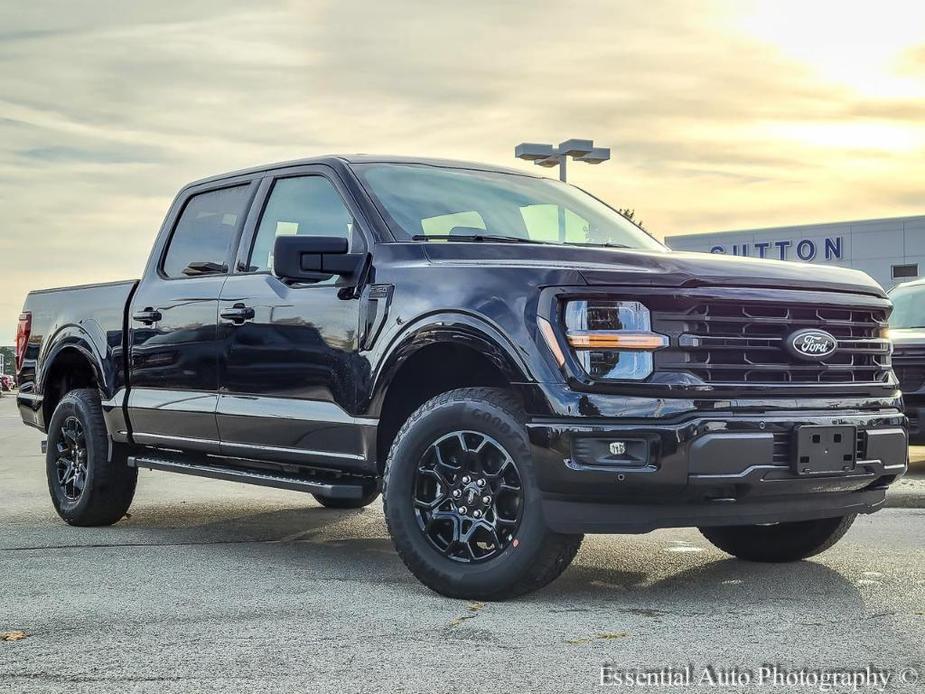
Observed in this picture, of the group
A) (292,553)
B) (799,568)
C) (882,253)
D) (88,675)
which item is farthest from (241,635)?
(882,253)

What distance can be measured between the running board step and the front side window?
1.06 metres

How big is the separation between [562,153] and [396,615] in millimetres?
19033

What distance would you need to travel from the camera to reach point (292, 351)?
6.33 m

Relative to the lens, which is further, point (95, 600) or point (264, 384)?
point (264, 384)

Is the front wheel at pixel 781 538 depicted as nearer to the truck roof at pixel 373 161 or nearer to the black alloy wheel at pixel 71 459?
the truck roof at pixel 373 161

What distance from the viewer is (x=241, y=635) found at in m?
4.75

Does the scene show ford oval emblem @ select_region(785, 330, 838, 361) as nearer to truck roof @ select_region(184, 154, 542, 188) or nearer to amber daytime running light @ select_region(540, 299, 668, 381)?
amber daytime running light @ select_region(540, 299, 668, 381)

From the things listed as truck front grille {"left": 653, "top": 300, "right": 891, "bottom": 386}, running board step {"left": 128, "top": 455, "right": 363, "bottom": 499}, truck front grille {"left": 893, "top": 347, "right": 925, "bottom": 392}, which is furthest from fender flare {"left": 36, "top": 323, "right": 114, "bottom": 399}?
truck front grille {"left": 893, "top": 347, "right": 925, "bottom": 392}

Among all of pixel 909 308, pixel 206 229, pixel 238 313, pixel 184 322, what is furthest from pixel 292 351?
pixel 909 308

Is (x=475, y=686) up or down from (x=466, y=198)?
down

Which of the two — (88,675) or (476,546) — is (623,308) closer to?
(476,546)

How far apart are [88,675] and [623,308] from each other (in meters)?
2.35

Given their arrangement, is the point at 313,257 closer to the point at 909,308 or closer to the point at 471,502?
the point at 471,502

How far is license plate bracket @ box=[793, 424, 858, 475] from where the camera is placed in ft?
16.9
